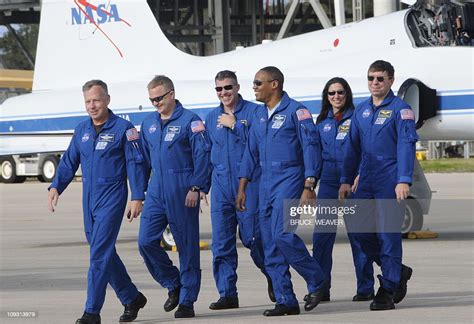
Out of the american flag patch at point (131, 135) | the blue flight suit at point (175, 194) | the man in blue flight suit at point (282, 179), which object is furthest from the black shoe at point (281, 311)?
the american flag patch at point (131, 135)

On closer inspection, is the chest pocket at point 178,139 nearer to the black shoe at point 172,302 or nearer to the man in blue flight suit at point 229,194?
the man in blue flight suit at point 229,194

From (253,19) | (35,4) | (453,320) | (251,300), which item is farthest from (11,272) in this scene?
(253,19)

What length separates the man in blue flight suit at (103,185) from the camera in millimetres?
9266

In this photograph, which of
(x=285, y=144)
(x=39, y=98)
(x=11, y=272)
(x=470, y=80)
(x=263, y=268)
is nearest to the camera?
(x=285, y=144)

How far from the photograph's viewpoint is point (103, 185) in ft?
30.6

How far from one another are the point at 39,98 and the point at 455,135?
649 cm

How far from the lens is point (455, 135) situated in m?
16.4

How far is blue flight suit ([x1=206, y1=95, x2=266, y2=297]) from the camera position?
1031 centimetres

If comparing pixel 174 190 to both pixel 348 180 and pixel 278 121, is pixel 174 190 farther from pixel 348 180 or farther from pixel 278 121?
pixel 348 180

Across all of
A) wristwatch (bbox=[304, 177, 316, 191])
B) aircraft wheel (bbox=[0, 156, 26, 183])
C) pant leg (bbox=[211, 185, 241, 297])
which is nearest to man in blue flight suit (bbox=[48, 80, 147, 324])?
pant leg (bbox=[211, 185, 241, 297])

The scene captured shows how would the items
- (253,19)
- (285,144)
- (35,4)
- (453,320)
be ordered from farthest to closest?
(253,19)
(35,4)
(285,144)
(453,320)

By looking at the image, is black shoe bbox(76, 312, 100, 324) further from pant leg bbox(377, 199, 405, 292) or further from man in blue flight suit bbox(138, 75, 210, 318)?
pant leg bbox(377, 199, 405, 292)

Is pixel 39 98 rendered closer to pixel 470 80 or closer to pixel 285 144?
pixel 470 80

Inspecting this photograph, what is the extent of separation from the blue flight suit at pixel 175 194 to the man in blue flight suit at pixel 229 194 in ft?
1.36
